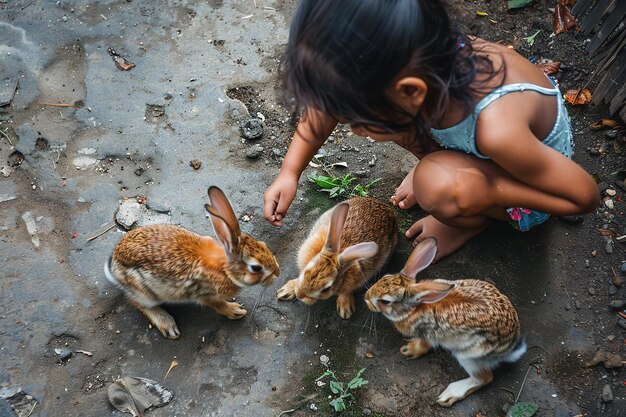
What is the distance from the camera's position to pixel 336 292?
9.70 feet

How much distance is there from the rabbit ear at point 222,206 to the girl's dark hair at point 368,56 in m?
0.69

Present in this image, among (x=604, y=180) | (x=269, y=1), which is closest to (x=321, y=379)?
(x=604, y=180)

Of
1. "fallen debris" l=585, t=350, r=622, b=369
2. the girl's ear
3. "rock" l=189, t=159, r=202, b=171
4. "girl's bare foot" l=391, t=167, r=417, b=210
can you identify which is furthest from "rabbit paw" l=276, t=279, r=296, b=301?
"fallen debris" l=585, t=350, r=622, b=369

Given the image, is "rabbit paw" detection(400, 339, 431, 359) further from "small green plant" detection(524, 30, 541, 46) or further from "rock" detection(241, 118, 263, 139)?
"small green plant" detection(524, 30, 541, 46)

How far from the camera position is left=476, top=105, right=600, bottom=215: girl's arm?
7.78 ft

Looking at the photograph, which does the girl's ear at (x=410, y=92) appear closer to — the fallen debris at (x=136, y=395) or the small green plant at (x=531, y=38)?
the fallen debris at (x=136, y=395)

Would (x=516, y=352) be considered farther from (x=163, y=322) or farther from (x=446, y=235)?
(x=163, y=322)

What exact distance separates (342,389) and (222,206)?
107cm

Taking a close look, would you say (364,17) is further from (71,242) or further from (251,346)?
(71,242)

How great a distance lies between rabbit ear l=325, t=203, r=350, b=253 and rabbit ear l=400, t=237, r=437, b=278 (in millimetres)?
371

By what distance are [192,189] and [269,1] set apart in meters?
1.93

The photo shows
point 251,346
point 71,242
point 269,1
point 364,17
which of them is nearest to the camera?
point 364,17

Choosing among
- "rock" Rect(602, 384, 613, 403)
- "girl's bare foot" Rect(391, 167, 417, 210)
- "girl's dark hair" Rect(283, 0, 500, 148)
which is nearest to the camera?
"girl's dark hair" Rect(283, 0, 500, 148)

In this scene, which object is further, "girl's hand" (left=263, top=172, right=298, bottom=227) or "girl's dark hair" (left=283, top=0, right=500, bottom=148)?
"girl's hand" (left=263, top=172, right=298, bottom=227)
